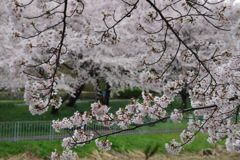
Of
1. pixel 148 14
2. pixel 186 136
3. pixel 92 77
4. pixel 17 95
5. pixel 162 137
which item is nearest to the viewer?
pixel 148 14

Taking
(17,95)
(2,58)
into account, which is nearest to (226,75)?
(2,58)

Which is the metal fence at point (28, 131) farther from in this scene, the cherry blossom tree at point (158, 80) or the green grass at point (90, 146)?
the cherry blossom tree at point (158, 80)

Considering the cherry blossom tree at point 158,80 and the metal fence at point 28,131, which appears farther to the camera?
the metal fence at point 28,131

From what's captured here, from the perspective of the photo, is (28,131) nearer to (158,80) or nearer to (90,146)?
(90,146)

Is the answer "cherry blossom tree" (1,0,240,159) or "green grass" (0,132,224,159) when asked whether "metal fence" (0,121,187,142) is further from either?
"cherry blossom tree" (1,0,240,159)

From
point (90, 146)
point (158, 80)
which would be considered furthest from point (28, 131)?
point (158, 80)

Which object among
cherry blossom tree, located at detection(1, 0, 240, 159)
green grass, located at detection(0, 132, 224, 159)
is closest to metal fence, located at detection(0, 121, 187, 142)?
green grass, located at detection(0, 132, 224, 159)

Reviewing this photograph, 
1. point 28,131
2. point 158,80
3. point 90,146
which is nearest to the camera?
point 158,80

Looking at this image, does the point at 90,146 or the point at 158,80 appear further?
the point at 90,146

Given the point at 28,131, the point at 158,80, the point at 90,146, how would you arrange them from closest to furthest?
the point at 158,80 < the point at 90,146 < the point at 28,131

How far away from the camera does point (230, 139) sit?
4.25 metres

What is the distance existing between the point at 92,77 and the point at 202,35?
8458mm

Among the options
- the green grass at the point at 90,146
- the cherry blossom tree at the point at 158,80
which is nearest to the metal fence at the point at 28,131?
the green grass at the point at 90,146

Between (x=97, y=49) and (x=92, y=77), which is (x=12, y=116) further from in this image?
(x=97, y=49)
